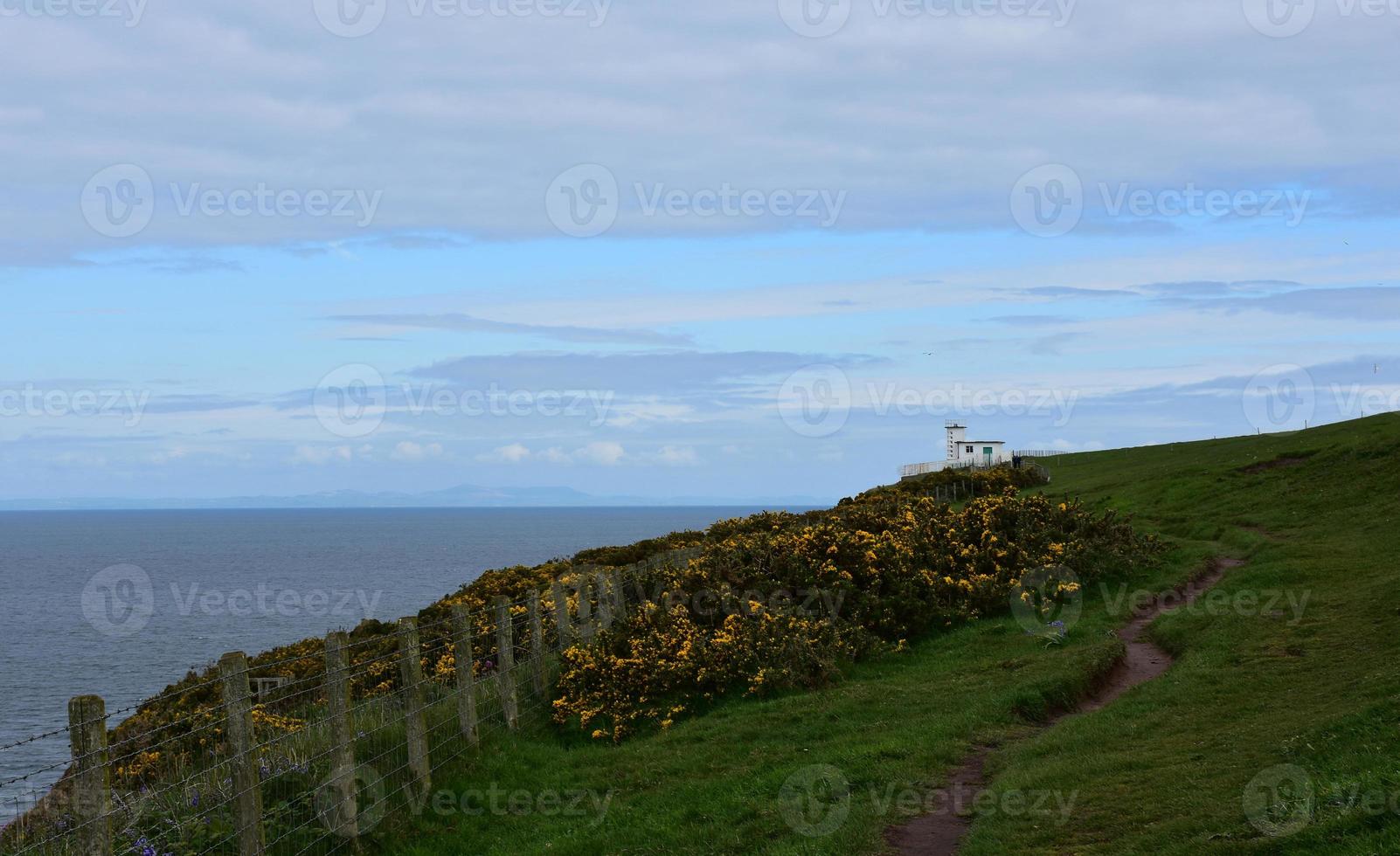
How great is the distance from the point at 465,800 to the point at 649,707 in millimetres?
6319

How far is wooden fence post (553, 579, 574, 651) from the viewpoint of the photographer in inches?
898

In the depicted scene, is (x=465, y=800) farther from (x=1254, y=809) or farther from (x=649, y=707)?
(x=1254, y=809)

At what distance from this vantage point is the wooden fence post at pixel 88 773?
895cm

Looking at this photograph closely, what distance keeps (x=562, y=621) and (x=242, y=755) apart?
40.5ft

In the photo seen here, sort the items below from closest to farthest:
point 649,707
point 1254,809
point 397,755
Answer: point 1254,809 < point 397,755 < point 649,707

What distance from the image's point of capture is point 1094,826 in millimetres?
11469

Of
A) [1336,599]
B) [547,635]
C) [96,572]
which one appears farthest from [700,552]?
[96,572]

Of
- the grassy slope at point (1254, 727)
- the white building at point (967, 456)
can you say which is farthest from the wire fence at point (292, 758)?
the white building at point (967, 456)

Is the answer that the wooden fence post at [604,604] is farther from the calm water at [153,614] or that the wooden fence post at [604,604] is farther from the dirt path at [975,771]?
the calm water at [153,614]

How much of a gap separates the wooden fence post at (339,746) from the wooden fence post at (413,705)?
1541 mm

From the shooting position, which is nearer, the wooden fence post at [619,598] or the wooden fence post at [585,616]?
the wooden fence post at [585,616]

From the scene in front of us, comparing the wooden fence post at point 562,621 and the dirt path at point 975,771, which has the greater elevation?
the wooden fence post at point 562,621

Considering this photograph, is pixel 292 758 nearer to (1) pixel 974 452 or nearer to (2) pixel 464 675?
(2) pixel 464 675

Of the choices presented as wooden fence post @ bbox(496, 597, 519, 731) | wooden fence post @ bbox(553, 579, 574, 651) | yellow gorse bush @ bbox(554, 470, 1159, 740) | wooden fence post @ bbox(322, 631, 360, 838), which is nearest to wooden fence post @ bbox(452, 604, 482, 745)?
wooden fence post @ bbox(496, 597, 519, 731)
